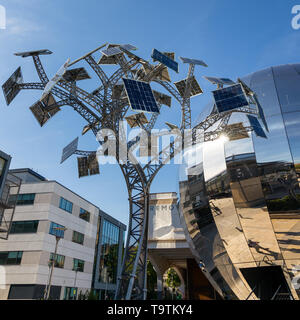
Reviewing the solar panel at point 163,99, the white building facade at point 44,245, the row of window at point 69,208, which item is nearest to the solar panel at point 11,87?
the solar panel at point 163,99

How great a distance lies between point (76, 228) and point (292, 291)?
44317 mm

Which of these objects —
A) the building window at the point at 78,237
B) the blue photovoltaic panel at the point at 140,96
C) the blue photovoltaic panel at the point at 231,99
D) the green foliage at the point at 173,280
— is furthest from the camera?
the green foliage at the point at 173,280

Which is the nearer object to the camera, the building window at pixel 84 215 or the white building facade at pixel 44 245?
the white building facade at pixel 44 245

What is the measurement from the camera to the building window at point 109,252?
57250 mm

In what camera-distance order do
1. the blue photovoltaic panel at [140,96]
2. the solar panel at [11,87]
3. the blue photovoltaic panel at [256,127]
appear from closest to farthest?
the blue photovoltaic panel at [256,127], the blue photovoltaic panel at [140,96], the solar panel at [11,87]

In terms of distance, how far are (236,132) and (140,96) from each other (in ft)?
17.4

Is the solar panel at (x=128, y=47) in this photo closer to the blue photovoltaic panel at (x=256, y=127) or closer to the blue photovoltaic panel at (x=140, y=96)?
the blue photovoltaic panel at (x=140, y=96)

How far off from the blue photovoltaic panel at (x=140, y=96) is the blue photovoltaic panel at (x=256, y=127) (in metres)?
4.97

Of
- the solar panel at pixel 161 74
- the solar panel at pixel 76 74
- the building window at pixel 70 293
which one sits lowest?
the building window at pixel 70 293

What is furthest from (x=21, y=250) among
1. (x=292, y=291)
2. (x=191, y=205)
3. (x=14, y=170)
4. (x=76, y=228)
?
(x=292, y=291)

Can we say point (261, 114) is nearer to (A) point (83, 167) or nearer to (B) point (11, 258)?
(A) point (83, 167)

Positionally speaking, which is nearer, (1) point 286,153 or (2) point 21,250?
(1) point 286,153
